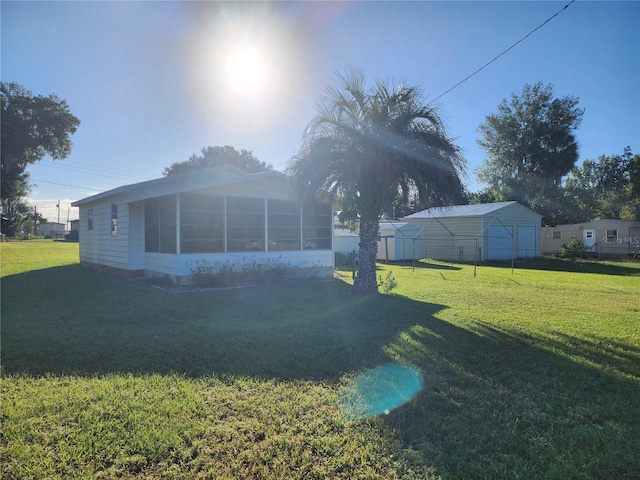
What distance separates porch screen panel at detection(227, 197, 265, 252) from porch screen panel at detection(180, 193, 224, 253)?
29cm

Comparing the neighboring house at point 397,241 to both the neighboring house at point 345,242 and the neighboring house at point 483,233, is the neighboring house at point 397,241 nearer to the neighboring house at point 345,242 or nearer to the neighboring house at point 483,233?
the neighboring house at point 483,233

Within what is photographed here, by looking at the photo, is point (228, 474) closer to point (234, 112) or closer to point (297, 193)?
A: point (297, 193)

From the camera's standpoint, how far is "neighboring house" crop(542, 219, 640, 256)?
81.3ft

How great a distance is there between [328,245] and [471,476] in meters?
10.8

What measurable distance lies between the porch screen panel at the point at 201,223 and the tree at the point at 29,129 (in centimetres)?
2524

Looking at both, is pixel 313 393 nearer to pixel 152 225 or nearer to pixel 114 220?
pixel 152 225

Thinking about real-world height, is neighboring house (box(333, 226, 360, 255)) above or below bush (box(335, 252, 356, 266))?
above

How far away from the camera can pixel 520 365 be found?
429cm

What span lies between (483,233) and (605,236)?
37.8 ft

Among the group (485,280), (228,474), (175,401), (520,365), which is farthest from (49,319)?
(485,280)

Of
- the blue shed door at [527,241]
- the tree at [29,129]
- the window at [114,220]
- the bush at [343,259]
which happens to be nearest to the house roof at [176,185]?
the window at [114,220]

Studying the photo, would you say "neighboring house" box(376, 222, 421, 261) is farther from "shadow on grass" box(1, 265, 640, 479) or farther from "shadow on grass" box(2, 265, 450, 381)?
"shadow on grass" box(1, 265, 640, 479)

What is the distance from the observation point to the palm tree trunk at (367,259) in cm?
950

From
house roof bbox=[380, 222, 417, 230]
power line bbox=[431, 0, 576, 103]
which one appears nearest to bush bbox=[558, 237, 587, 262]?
house roof bbox=[380, 222, 417, 230]
